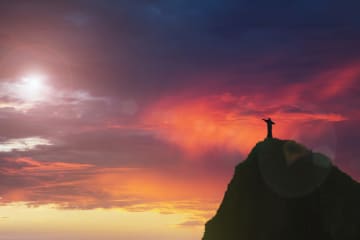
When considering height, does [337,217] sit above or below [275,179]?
below

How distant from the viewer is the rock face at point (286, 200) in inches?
2953

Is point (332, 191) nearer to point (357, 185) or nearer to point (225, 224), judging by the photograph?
point (357, 185)

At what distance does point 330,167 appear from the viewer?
258 feet

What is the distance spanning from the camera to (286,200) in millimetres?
77562

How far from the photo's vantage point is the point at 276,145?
8219 centimetres

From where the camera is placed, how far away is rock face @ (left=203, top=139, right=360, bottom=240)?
7500 centimetres

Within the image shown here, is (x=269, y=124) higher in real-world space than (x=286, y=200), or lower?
higher

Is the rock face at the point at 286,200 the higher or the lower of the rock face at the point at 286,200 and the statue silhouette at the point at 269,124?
the lower

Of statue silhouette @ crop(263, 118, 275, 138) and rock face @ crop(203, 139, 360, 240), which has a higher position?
statue silhouette @ crop(263, 118, 275, 138)

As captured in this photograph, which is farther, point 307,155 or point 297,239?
point 307,155

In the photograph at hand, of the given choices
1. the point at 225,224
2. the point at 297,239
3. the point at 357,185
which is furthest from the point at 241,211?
the point at 357,185

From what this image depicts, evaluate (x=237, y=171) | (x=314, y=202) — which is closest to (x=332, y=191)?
(x=314, y=202)

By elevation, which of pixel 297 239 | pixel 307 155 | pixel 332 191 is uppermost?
pixel 307 155

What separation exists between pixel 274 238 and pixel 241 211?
21.8ft
